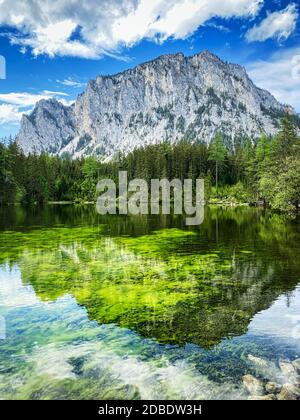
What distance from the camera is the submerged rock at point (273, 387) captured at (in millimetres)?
8584

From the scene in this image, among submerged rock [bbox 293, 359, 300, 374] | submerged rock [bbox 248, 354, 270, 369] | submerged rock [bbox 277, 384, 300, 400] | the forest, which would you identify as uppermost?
the forest

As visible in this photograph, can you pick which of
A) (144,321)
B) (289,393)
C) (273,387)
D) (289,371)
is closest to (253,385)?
(273,387)

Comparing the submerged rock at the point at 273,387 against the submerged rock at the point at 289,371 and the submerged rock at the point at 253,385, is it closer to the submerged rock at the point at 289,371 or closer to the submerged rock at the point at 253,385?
the submerged rock at the point at 253,385

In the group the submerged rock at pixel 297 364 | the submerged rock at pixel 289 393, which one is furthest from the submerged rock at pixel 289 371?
the submerged rock at pixel 289 393

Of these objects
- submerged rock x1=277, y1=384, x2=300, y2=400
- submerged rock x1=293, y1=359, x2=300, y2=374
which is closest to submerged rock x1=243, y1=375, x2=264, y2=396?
submerged rock x1=277, y1=384, x2=300, y2=400

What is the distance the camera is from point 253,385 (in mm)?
8883

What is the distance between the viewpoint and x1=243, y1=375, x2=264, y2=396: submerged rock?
28.2ft

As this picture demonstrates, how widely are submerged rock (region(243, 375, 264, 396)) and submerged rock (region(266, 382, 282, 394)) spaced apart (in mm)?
146

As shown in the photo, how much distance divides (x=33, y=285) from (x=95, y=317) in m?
5.82

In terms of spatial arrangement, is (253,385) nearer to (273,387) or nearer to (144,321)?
(273,387)

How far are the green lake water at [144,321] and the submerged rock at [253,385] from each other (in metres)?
0.23

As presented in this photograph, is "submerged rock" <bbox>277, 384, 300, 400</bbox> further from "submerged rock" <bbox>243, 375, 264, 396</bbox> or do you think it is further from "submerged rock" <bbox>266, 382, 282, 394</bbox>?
"submerged rock" <bbox>243, 375, 264, 396</bbox>
